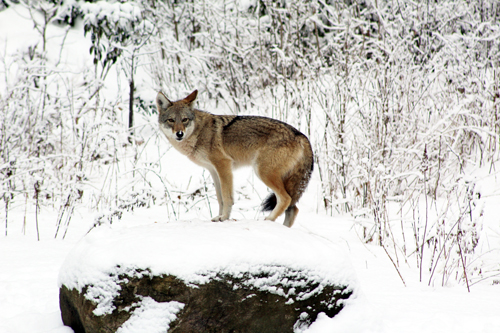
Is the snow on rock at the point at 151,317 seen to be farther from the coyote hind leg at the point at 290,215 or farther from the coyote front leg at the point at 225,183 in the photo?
the coyote hind leg at the point at 290,215

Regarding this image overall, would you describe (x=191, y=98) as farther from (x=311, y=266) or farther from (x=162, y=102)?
(x=311, y=266)

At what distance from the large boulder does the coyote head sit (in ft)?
5.80

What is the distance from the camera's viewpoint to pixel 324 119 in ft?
26.0

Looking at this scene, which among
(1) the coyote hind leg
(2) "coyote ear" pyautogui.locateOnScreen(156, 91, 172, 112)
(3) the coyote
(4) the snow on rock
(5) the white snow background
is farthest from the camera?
(2) "coyote ear" pyautogui.locateOnScreen(156, 91, 172, 112)

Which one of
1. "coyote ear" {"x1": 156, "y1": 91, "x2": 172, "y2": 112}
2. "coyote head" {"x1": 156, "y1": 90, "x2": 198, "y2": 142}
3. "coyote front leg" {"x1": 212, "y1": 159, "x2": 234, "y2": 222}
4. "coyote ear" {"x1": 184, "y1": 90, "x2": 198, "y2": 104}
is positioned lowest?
"coyote front leg" {"x1": 212, "y1": 159, "x2": 234, "y2": 222}

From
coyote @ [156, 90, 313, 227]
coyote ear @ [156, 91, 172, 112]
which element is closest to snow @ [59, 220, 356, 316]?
coyote @ [156, 90, 313, 227]

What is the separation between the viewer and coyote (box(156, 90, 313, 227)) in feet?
13.9

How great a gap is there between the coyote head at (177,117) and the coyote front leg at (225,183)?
50cm

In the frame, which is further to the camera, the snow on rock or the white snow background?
the white snow background

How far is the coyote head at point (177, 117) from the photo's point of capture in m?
4.54

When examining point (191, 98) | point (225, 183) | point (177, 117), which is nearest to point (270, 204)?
point (225, 183)

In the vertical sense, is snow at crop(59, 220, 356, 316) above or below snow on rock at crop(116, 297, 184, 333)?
above

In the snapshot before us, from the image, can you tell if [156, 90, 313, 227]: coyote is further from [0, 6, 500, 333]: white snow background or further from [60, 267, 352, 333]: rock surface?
[60, 267, 352, 333]: rock surface

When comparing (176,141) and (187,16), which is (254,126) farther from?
(187,16)
